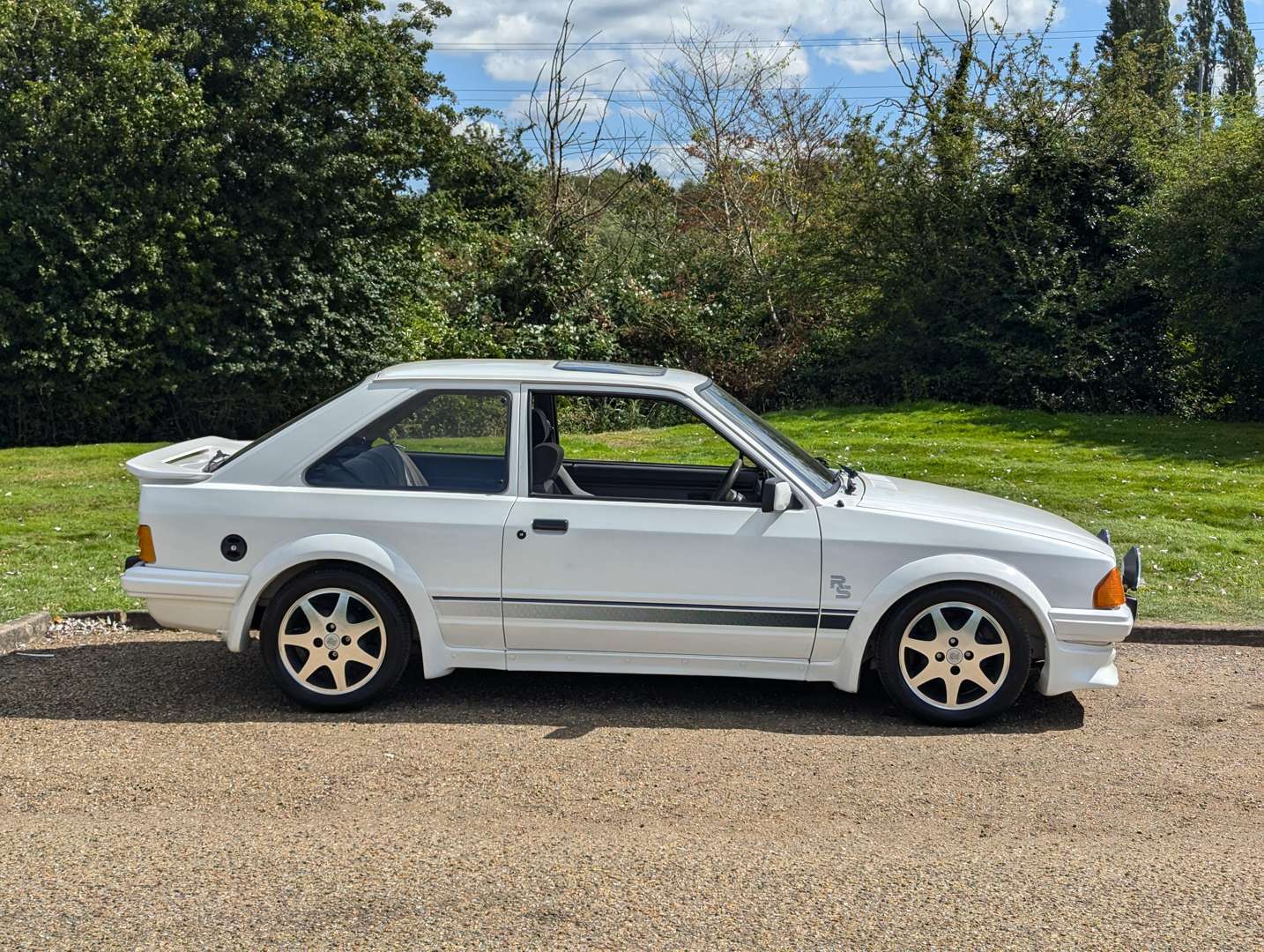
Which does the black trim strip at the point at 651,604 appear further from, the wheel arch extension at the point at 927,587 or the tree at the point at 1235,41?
the tree at the point at 1235,41

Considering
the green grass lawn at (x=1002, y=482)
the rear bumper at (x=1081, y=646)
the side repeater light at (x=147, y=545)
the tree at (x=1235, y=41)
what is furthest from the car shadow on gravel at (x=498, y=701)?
the tree at (x=1235, y=41)

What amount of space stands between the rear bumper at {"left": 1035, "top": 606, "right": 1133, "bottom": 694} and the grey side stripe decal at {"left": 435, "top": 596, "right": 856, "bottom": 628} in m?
0.94

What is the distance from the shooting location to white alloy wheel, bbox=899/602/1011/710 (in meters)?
5.89

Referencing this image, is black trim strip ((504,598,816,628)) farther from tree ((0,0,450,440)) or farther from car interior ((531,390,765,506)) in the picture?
tree ((0,0,450,440))

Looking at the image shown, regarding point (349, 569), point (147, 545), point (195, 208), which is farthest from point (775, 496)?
point (195, 208)

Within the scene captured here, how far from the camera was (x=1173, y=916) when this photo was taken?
4.02 metres

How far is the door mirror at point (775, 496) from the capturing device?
5.84 metres

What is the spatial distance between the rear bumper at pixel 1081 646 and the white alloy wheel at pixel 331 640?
3.04 m

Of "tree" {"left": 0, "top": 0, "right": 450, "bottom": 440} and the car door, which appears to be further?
"tree" {"left": 0, "top": 0, "right": 450, "bottom": 440}

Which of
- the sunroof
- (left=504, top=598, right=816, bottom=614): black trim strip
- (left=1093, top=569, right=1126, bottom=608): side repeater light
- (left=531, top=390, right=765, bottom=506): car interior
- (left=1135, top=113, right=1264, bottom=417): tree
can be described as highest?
(left=1135, top=113, right=1264, bottom=417): tree

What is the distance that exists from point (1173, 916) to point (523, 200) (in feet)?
90.8

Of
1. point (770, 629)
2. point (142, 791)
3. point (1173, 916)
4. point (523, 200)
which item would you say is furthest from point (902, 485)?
point (523, 200)

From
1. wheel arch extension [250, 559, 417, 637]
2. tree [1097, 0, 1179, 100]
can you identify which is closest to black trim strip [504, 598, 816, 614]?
wheel arch extension [250, 559, 417, 637]

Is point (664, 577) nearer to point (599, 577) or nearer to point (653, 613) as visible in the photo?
point (653, 613)
